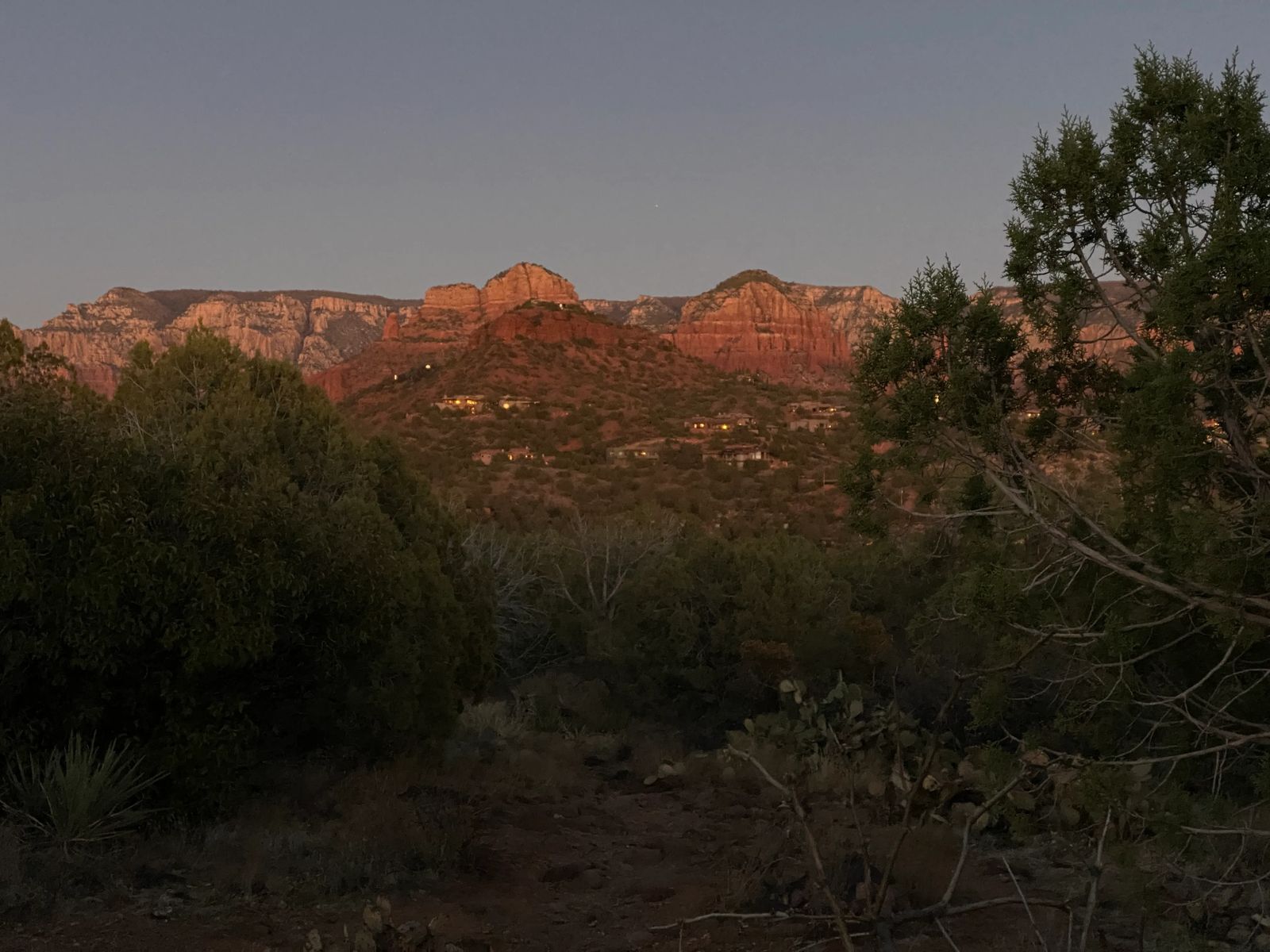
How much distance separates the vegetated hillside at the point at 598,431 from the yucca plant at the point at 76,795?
26.2m

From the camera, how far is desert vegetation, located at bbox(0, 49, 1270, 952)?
24.1ft

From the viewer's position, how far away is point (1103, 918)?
27.0 feet

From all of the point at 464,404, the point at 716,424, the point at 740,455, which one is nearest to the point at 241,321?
the point at 464,404

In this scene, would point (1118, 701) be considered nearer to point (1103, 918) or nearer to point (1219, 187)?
point (1103, 918)

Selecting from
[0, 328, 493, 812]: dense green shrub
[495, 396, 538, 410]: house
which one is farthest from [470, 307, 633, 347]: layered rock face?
[0, 328, 493, 812]: dense green shrub

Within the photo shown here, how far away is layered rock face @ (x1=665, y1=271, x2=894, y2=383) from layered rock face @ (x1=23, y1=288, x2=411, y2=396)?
1622 inches

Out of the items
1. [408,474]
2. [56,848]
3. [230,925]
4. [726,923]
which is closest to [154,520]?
[56,848]

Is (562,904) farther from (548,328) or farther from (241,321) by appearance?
(241,321)

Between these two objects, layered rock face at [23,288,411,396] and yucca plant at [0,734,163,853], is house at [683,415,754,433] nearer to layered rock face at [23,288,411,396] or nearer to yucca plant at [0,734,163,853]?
yucca plant at [0,734,163,853]

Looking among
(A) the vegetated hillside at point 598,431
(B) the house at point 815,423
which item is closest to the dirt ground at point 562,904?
(A) the vegetated hillside at point 598,431

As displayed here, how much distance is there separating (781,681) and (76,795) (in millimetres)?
6347

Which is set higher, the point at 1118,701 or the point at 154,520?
the point at 154,520

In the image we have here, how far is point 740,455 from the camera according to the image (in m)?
54.2

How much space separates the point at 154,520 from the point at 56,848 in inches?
112
